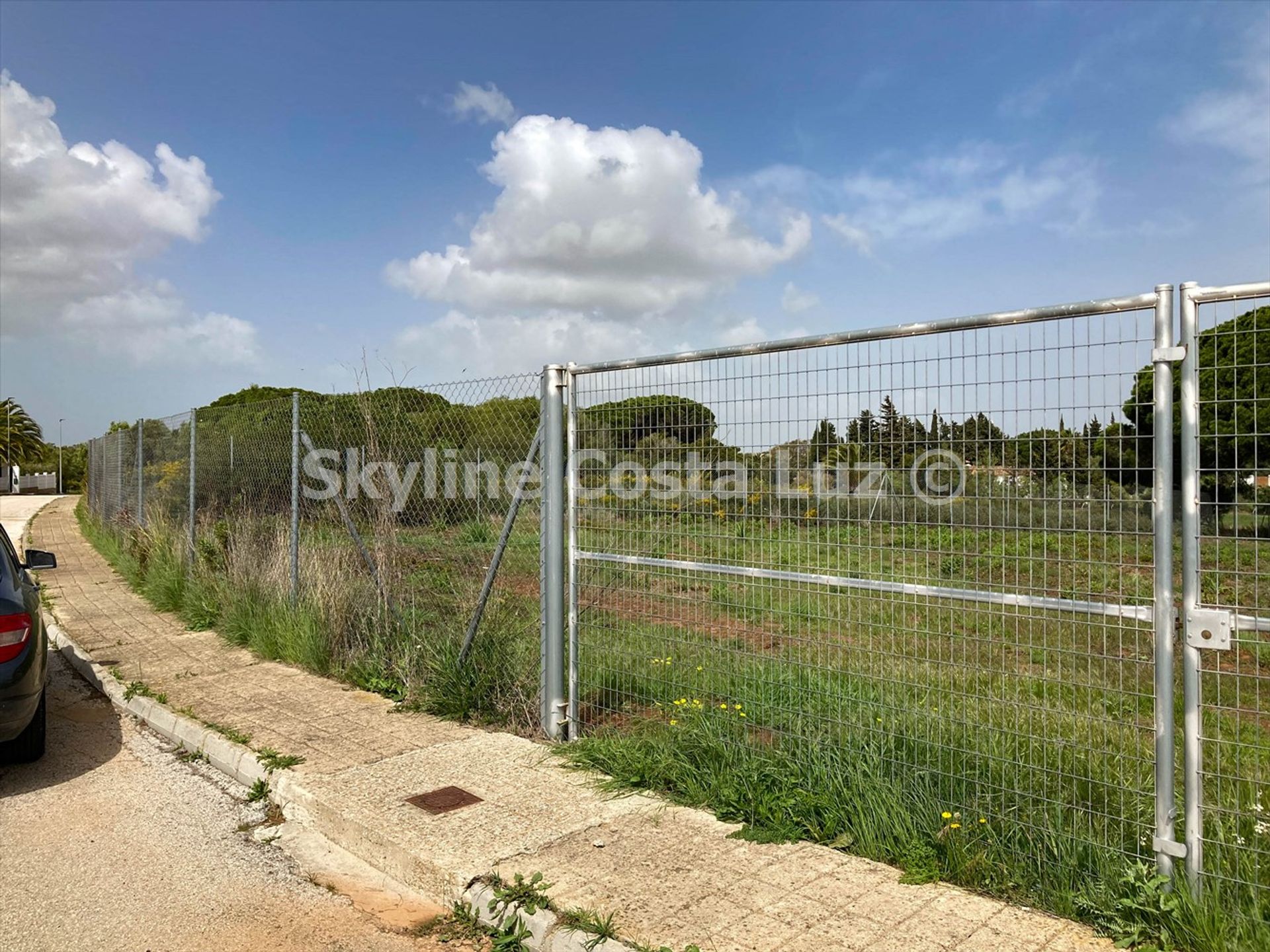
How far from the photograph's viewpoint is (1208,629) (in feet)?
10.2

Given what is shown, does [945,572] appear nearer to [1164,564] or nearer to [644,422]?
[1164,564]

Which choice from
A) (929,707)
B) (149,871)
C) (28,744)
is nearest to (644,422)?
(929,707)

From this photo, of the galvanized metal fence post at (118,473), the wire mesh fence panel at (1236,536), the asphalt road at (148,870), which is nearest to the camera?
the wire mesh fence panel at (1236,536)

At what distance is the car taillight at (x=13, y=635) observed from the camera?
5.20 meters

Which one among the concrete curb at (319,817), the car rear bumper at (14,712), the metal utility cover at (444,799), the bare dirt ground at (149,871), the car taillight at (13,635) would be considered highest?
the car taillight at (13,635)

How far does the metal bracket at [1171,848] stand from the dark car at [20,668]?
19.3 ft

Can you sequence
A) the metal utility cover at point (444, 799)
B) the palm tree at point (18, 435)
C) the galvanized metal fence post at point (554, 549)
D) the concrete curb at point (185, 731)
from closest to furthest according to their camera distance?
the metal utility cover at point (444, 799)
the concrete curb at point (185, 731)
the galvanized metal fence post at point (554, 549)
the palm tree at point (18, 435)

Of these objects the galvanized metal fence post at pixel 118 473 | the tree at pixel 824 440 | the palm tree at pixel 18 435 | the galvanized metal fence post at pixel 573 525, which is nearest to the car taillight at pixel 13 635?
the galvanized metal fence post at pixel 573 525

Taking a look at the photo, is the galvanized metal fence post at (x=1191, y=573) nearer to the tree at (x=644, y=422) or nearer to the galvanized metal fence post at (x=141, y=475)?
the tree at (x=644, y=422)

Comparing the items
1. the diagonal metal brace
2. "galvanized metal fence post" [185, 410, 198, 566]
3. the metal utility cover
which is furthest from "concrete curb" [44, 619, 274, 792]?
"galvanized metal fence post" [185, 410, 198, 566]

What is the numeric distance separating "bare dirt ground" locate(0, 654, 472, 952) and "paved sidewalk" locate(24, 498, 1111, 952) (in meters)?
0.38

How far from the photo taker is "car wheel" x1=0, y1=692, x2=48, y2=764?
5664 millimetres

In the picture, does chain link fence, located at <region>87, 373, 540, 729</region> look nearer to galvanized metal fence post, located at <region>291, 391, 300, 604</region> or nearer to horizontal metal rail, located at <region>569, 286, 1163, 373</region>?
galvanized metal fence post, located at <region>291, 391, 300, 604</region>

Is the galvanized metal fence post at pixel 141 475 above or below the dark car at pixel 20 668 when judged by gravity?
above
